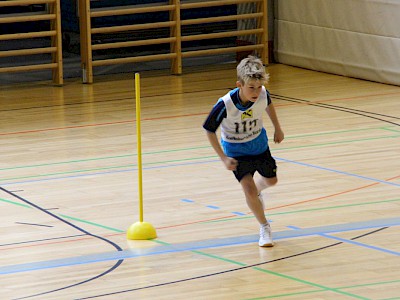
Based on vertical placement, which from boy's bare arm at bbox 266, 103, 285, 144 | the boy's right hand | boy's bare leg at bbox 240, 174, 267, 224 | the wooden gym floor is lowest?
the wooden gym floor

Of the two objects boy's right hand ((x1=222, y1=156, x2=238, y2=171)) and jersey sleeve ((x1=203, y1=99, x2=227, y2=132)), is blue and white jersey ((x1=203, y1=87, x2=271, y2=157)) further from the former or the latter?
boy's right hand ((x1=222, y1=156, x2=238, y2=171))

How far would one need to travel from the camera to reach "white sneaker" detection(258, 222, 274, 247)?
234 inches

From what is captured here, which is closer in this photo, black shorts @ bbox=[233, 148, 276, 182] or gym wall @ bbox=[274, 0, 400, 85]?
black shorts @ bbox=[233, 148, 276, 182]

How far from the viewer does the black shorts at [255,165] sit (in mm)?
5965

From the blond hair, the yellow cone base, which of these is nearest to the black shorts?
the blond hair

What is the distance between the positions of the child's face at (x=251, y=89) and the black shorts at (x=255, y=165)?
0.36 metres

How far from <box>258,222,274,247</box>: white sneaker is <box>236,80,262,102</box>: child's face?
0.73 m

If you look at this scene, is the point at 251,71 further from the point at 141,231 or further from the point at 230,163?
the point at 141,231

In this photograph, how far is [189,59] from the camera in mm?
13844

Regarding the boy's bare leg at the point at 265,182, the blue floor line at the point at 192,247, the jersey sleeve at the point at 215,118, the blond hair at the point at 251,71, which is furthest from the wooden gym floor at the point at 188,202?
the blond hair at the point at 251,71

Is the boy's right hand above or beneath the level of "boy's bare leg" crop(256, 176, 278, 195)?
above

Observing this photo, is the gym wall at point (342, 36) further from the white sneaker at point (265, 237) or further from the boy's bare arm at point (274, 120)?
the white sneaker at point (265, 237)

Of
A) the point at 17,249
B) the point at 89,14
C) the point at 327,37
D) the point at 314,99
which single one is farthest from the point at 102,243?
the point at 327,37

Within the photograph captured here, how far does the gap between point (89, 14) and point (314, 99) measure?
2.88 metres
